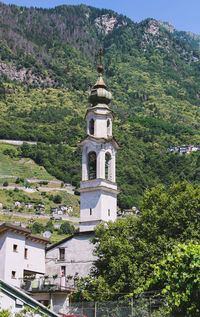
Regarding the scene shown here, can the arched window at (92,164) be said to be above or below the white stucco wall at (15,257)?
above

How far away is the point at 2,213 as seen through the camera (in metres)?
166

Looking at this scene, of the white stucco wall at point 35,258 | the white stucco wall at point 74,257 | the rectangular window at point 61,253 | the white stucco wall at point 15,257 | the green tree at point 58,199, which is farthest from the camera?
the green tree at point 58,199

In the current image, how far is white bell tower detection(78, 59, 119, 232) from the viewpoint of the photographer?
147 feet

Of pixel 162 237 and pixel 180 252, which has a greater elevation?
pixel 162 237

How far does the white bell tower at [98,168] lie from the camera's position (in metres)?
44.7

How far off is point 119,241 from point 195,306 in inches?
730

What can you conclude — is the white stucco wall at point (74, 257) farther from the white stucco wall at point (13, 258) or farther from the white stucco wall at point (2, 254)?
the white stucco wall at point (2, 254)

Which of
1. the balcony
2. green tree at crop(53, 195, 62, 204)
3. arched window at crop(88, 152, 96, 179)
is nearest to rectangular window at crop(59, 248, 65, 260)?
the balcony

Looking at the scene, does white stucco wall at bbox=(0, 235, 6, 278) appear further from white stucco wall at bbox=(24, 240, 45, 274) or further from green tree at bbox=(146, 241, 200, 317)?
green tree at bbox=(146, 241, 200, 317)

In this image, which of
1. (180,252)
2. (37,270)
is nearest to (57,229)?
(37,270)

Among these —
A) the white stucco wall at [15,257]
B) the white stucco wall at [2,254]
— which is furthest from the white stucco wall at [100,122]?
the white stucco wall at [2,254]

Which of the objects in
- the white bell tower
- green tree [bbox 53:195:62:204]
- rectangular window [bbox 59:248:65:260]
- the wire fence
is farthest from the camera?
green tree [bbox 53:195:62:204]

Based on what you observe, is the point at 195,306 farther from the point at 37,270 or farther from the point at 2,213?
the point at 2,213

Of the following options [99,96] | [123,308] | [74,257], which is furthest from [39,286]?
[99,96]
